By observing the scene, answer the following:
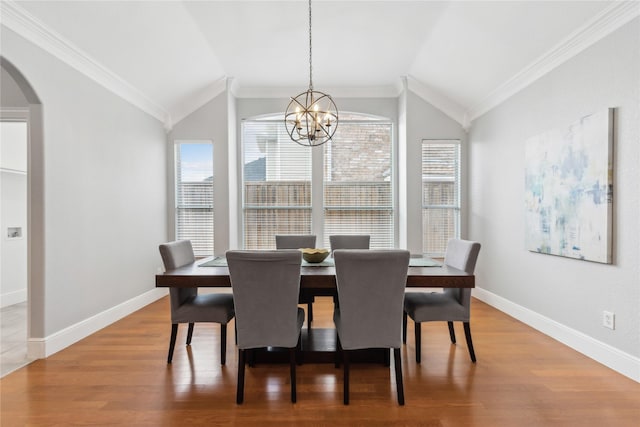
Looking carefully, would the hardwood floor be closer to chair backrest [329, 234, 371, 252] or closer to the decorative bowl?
the decorative bowl

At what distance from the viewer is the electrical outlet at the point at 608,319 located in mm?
2375

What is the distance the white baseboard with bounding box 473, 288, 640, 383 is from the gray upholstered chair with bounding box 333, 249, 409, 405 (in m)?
1.67

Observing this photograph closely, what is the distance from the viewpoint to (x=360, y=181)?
4.91m

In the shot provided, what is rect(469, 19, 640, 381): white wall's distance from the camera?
225 cm

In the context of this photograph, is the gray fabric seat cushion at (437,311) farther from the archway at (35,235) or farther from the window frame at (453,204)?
the archway at (35,235)

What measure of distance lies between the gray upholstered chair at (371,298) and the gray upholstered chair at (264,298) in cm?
29

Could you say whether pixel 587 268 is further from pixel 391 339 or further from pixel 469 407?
pixel 391 339

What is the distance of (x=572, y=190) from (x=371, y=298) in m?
2.08

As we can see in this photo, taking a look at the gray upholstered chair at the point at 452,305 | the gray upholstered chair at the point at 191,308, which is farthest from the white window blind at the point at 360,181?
the gray upholstered chair at the point at 191,308

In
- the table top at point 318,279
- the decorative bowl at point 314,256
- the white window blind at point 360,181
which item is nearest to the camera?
the table top at point 318,279

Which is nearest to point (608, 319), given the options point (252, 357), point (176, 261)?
point (252, 357)

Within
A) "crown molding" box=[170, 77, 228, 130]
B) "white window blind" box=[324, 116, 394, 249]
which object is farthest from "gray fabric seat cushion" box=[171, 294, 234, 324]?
"crown molding" box=[170, 77, 228, 130]

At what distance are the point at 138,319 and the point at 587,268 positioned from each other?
432cm

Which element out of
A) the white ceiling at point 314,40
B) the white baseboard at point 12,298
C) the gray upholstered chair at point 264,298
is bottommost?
Answer: the white baseboard at point 12,298
